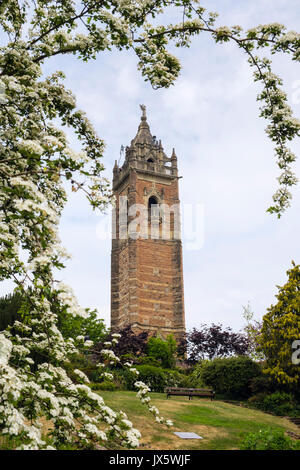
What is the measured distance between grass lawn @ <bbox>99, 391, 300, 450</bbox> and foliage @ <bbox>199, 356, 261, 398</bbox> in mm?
3624

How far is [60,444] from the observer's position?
16.6ft

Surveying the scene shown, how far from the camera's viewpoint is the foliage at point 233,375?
845 inches

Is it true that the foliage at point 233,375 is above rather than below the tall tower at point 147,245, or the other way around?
below

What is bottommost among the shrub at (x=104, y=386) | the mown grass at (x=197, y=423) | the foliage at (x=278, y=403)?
the foliage at (x=278, y=403)

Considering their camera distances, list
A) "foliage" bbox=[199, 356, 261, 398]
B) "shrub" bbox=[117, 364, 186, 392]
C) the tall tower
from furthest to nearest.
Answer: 1. the tall tower
2. "foliage" bbox=[199, 356, 261, 398]
3. "shrub" bbox=[117, 364, 186, 392]

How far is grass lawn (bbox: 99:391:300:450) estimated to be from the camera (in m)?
11.0

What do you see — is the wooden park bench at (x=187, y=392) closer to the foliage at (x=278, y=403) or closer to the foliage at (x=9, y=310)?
the foliage at (x=278, y=403)

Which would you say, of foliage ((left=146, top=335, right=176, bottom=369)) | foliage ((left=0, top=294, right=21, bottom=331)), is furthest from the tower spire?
foliage ((left=0, top=294, right=21, bottom=331))

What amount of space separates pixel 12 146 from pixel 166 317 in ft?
125

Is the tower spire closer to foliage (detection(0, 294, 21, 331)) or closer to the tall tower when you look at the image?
the tall tower

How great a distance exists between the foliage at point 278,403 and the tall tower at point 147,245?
21252mm

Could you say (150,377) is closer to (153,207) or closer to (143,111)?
(153,207)

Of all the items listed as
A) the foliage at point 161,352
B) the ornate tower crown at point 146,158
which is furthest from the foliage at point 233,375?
the ornate tower crown at point 146,158
